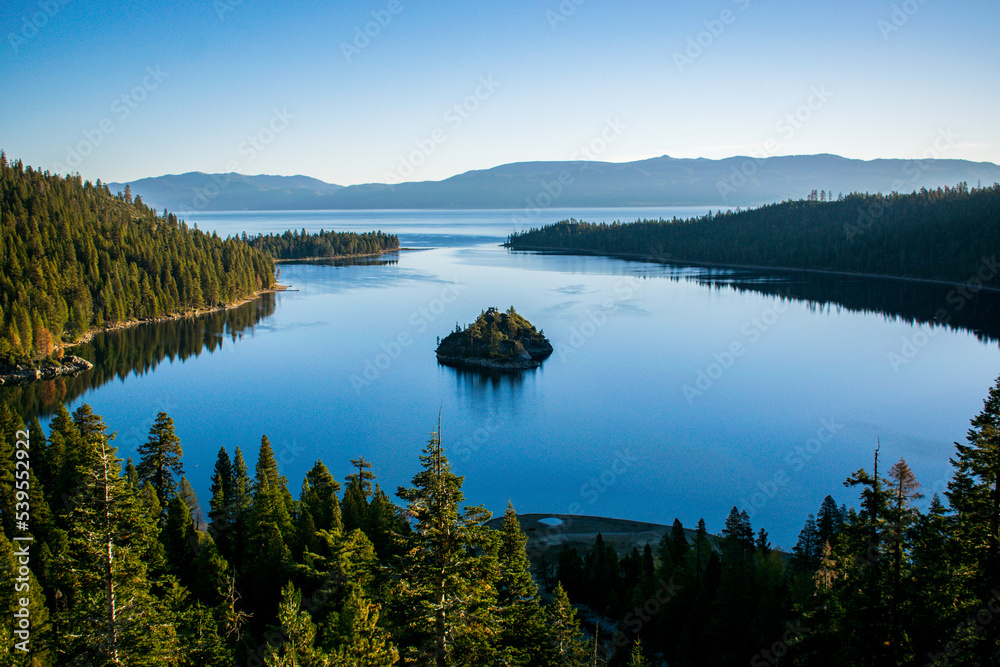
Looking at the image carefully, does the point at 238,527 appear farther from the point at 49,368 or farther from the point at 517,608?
the point at 49,368

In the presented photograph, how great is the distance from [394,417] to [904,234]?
463 ft

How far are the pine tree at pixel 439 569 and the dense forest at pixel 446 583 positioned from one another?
1.3 inches

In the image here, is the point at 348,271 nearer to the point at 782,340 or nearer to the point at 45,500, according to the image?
the point at 782,340

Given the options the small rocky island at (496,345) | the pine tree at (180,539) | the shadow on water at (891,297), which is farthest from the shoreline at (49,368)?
the shadow on water at (891,297)

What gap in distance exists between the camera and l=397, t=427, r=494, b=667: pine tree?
1047 centimetres

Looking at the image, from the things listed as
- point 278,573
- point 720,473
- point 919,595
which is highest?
point 919,595

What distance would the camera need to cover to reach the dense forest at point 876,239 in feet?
436

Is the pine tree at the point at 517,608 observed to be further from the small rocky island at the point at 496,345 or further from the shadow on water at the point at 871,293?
the shadow on water at the point at 871,293

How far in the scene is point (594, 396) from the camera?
191 ft

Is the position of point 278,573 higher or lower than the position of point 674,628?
higher

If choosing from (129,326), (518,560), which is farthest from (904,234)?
(518,560)

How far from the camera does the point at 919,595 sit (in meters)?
12.8

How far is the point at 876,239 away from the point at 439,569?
17053 cm

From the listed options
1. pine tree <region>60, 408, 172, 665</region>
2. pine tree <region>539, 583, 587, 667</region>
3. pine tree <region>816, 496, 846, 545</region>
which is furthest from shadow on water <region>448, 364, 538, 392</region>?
pine tree <region>60, 408, 172, 665</region>
